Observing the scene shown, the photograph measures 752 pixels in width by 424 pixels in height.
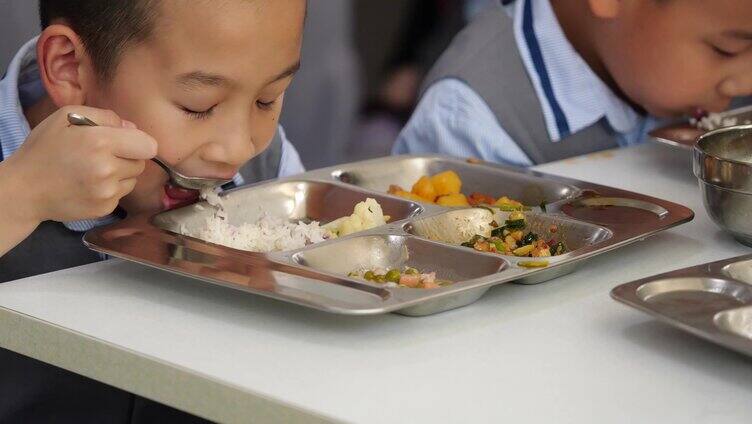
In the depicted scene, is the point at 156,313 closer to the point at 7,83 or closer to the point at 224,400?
the point at 224,400

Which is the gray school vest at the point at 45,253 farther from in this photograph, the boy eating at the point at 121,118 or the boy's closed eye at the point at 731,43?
the boy's closed eye at the point at 731,43

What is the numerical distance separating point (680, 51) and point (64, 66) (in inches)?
46.3

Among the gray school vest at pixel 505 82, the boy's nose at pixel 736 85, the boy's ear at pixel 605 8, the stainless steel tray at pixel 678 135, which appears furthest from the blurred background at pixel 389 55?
the stainless steel tray at pixel 678 135

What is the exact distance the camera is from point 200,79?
141cm

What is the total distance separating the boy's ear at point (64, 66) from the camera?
1467mm

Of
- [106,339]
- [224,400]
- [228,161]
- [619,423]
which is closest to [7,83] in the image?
[228,161]

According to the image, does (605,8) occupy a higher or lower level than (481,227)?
higher

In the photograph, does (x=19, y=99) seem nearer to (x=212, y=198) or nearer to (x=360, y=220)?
(x=212, y=198)

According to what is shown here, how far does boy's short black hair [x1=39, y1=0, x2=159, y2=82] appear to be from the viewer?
1.44 m

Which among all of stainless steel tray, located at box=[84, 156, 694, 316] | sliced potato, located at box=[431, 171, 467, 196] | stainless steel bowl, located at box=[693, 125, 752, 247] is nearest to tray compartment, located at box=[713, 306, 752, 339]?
stainless steel tray, located at box=[84, 156, 694, 316]

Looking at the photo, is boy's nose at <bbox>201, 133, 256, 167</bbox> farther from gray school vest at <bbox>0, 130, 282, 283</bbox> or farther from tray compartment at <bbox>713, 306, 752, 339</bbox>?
tray compartment at <bbox>713, 306, 752, 339</bbox>

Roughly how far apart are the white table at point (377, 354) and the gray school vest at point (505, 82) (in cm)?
95

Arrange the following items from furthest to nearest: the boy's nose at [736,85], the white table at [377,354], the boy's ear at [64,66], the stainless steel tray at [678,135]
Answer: the boy's nose at [736,85] → the stainless steel tray at [678,135] → the boy's ear at [64,66] → the white table at [377,354]

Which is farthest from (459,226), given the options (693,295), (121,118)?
(121,118)
